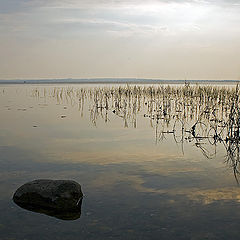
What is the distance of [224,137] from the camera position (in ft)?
28.9

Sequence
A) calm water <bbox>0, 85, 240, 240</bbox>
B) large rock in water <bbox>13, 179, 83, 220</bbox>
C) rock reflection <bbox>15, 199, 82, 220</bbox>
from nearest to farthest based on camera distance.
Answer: calm water <bbox>0, 85, 240, 240</bbox> < rock reflection <bbox>15, 199, 82, 220</bbox> < large rock in water <bbox>13, 179, 83, 220</bbox>

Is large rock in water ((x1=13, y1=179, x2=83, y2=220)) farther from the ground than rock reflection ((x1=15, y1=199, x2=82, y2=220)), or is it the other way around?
large rock in water ((x1=13, y1=179, x2=83, y2=220))

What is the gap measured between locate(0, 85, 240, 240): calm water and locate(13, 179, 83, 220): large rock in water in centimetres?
13

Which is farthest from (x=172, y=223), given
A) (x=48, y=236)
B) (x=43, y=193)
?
(x=43, y=193)

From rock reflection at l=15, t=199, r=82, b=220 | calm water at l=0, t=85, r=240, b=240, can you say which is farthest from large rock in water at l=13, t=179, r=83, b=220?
calm water at l=0, t=85, r=240, b=240

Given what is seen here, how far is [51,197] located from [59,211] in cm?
Result: 22

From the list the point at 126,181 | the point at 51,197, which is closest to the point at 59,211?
the point at 51,197

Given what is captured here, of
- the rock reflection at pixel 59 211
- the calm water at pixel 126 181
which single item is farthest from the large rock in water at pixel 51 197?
the calm water at pixel 126 181

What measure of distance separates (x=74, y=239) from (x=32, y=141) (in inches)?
205

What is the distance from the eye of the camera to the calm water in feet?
12.8

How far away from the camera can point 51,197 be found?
450 cm

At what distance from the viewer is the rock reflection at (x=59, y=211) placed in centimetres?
424

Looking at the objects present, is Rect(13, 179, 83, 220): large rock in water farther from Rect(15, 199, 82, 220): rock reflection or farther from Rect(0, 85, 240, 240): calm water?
Rect(0, 85, 240, 240): calm water

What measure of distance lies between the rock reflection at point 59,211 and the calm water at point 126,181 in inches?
3.2
